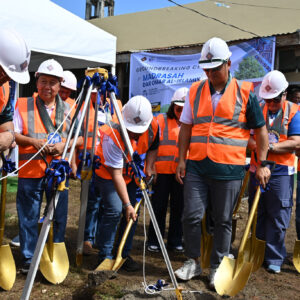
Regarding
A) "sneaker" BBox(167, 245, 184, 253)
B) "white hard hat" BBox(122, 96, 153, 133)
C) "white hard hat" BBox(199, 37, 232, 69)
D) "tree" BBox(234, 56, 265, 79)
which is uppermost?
"tree" BBox(234, 56, 265, 79)

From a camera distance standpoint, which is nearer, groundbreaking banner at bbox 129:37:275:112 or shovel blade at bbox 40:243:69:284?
shovel blade at bbox 40:243:69:284

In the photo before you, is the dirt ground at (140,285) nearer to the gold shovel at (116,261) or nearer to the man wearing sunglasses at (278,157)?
the gold shovel at (116,261)

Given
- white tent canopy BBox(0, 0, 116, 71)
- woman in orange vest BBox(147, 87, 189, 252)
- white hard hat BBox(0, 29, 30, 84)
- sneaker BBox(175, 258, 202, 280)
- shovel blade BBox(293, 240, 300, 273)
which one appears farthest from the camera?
white tent canopy BBox(0, 0, 116, 71)

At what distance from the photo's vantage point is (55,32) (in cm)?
619

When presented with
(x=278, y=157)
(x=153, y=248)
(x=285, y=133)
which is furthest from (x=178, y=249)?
(x=285, y=133)

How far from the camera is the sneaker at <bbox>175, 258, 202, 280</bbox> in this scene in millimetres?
3045

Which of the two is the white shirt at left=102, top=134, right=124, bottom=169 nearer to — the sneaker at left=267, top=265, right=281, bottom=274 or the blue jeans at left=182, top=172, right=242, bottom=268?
the blue jeans at left=182, top=172, right=242, bottom=268

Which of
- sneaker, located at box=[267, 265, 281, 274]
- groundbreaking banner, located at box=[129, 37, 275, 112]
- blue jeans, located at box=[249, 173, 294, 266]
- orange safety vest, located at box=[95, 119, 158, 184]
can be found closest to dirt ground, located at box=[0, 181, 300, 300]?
sneaker, located at box=[267, 265, 281, 274]

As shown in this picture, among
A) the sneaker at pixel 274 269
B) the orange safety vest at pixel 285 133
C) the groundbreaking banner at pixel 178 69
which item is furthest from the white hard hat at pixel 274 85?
the groundbreaking banner at pixel 178 69

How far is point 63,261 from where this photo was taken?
3164 millimetres

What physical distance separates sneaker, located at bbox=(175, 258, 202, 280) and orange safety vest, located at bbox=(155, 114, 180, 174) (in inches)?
47.2

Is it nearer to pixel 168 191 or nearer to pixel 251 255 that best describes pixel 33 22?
pixel 168 191

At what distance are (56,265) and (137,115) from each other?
1.42 m

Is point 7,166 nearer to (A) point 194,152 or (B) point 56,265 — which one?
(B) point 56,265
